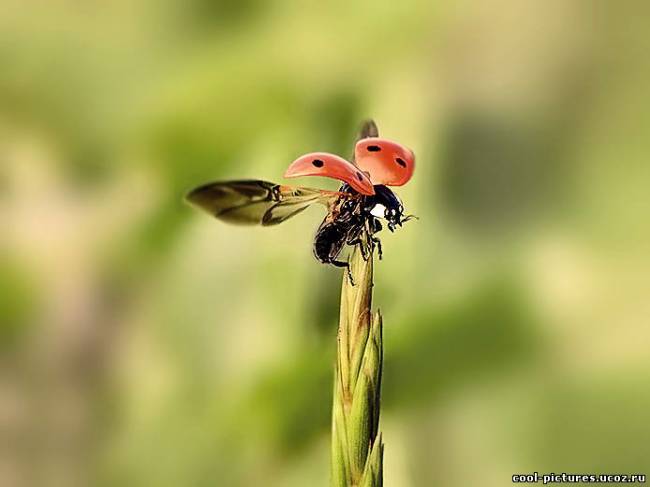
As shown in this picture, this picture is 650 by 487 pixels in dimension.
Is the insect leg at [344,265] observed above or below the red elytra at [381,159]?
below

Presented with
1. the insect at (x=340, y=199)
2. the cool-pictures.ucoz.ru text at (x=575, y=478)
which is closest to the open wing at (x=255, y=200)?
the insect at (x=340, y=199)

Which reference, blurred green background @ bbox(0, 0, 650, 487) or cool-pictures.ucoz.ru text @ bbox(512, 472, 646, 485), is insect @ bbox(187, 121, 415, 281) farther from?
cool-pictures.ucoz.ru text @ bbox(512, 472, 646, 485)

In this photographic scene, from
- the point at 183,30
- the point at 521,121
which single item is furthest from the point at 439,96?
the point at 183,30

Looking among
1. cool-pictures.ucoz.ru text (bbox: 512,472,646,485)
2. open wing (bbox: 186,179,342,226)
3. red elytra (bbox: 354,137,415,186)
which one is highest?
red elytra (bbox: 354,137,415,186)

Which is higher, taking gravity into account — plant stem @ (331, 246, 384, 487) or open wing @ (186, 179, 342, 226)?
open wing @ (186, 179, 342, 226)

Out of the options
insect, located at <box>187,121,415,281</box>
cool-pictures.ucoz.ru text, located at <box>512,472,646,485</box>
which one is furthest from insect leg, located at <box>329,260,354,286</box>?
cool-pictures.ucoz.ru text, located at <box>512,472,646,485</box>

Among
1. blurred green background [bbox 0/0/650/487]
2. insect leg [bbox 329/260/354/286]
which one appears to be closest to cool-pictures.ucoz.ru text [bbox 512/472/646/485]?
blurred green background [bbox 0/0/650/487]

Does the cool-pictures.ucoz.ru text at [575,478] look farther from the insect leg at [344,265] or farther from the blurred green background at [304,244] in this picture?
the insect leg at [344,265]

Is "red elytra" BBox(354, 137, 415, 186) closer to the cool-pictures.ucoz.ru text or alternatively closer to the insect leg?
the insect leg
